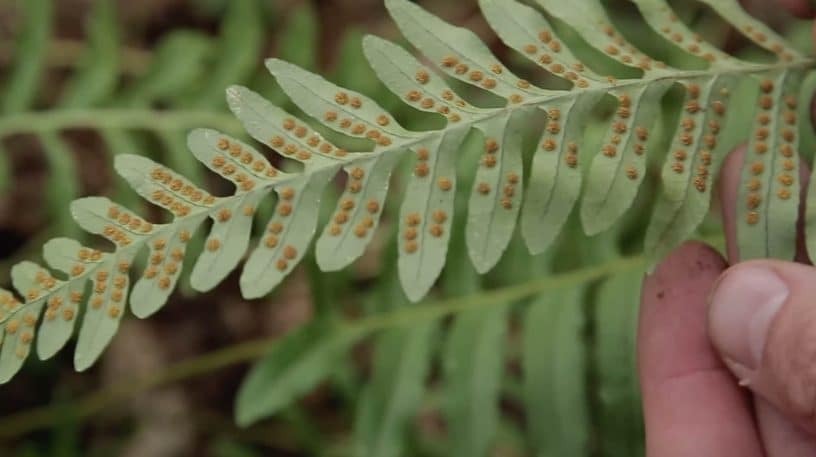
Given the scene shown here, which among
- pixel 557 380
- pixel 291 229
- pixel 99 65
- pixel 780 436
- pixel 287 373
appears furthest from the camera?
pixel 99 65

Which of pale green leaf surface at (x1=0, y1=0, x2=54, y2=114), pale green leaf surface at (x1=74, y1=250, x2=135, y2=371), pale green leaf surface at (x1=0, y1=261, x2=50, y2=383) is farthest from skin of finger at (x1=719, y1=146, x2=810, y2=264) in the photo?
pale green leaf surface at (x1=0, y1=0, x2=54, y2=114)

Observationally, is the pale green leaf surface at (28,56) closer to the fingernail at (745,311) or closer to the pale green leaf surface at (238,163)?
the pale green leaf surface at (238,163)

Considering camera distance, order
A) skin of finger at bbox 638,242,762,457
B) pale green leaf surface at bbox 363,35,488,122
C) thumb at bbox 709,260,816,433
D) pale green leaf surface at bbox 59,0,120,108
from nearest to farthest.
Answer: thumb at bbox 709,260,816,433 < pale green leaf surface at bbox 363,35,488,122 < skin of finger at bbox 638,242,762,457 < pale green leaf surface at bbox 59,0,120,108

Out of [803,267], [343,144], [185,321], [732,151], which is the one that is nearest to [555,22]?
[343,144]

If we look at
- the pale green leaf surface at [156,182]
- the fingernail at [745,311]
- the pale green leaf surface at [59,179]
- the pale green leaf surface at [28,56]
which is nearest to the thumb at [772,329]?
the fingernail at [745,311]

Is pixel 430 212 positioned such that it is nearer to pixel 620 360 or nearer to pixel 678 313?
pixel 678 313

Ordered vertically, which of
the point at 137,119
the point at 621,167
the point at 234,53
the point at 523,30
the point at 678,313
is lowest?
the point at 678,313

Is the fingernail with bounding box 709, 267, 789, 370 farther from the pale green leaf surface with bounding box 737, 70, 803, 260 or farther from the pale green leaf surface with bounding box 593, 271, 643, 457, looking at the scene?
the pale green leaf surface with bounding box 593, 271, 643, 457

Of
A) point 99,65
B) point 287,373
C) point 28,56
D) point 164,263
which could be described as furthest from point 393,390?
point 28,56

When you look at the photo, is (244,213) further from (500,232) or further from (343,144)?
(343,144)

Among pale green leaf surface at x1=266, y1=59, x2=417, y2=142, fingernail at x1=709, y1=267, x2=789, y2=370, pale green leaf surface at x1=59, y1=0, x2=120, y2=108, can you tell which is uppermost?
pale green leaf surface at x1=59, y1=0, x2=120, y2=108
